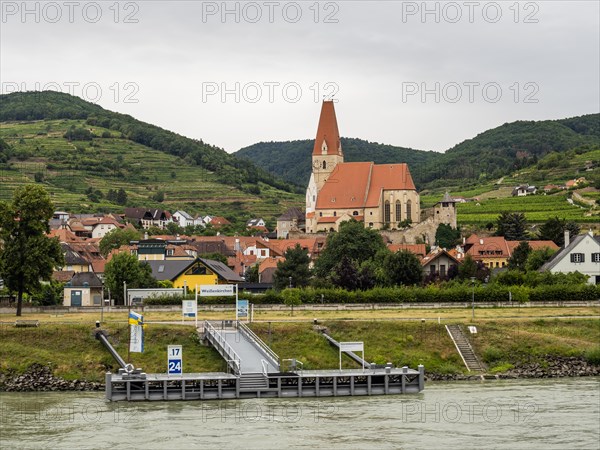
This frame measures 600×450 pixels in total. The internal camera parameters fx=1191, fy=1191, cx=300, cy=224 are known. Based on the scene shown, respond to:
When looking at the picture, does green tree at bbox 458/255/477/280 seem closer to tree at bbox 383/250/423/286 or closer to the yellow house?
tree at bbox 383/250/423/286

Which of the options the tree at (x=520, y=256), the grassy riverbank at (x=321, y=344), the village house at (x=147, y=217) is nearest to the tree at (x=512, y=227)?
the tree at (x=520, y=256)

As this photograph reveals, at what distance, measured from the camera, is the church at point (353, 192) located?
142 m

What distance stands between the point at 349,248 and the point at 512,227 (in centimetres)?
3009

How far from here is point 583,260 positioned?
87375mm

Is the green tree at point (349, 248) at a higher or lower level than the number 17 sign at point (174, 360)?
higher

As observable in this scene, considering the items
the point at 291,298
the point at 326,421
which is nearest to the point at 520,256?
the point at 291,298

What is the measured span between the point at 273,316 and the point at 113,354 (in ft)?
44.3

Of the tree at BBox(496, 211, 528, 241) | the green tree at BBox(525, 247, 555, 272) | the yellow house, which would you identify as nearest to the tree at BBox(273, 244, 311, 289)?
the yellow house

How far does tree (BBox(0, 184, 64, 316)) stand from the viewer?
6800 centimetres

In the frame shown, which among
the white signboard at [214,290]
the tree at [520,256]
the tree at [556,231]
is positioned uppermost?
the tree at [556,231]

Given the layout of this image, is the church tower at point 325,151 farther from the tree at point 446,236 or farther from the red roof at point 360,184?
the tree at point 446,236

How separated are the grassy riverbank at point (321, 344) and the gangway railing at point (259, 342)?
0.69 meters

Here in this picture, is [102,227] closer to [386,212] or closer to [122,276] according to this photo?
[386,212]

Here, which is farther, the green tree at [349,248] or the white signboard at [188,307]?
the green tree at [349,248]
